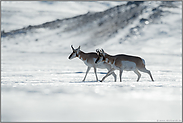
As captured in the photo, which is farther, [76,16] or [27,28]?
[76,16]

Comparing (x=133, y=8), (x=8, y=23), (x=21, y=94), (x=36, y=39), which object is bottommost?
(x=21, y=94)

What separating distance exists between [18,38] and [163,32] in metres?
33.2

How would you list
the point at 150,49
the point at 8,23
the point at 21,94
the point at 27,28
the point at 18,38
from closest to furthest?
the point at 21,94
the point at 150,49
the point at 18,38
the point at 8,23
the point at 27,28

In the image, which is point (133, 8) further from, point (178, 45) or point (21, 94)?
point (21, 94)

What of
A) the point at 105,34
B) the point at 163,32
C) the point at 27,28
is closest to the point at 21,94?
the point at 163,32

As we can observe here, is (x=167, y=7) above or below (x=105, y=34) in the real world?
above

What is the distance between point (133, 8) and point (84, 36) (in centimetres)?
1866

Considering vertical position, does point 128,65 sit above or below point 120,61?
below

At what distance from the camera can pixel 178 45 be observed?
47625 millimetres

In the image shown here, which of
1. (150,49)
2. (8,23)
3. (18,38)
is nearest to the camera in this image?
(150,49)

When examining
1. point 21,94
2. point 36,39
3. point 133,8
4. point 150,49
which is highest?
point 133,8

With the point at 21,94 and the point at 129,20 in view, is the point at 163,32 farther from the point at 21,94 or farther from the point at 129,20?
the point at 21,94

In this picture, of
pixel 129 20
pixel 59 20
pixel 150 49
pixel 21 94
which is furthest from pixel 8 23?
pixel 21 94

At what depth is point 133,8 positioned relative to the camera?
75250mm
